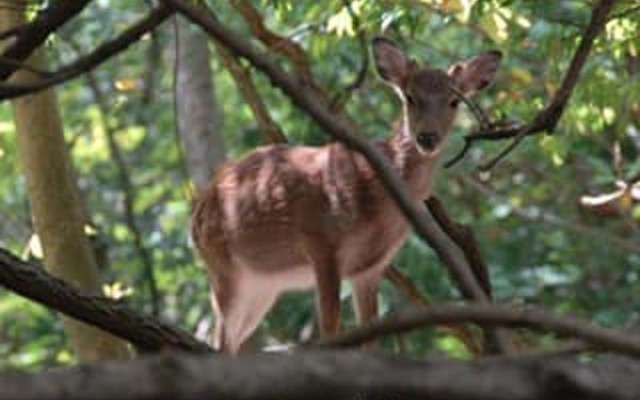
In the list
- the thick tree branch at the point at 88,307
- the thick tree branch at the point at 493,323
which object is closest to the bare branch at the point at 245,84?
the thick tree branch at the point at 88,307

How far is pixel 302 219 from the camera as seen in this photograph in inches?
316

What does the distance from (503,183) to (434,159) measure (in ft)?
21.6

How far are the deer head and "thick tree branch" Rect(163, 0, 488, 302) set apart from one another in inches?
154

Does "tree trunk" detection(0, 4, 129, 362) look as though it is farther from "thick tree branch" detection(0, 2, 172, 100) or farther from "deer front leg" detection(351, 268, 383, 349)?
"thick tree branch" detection(0, 2, 172, 100)

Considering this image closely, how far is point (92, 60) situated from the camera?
404 centimetres

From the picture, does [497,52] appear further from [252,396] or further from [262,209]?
[252,396]

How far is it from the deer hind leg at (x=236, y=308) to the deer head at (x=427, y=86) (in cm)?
122

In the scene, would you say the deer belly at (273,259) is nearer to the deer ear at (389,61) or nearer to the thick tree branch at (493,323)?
the deer ear at (389,61)

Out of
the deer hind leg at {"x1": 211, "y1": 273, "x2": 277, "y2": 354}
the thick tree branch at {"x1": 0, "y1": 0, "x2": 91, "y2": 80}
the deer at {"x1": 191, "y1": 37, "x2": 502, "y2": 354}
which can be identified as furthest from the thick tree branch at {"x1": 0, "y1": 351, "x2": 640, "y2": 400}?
the deer hind leg at {"x1": 211, "y1": 273, "x2": 277, "y2": 354}

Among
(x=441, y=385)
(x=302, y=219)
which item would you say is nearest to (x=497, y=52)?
(x=302, y=219)

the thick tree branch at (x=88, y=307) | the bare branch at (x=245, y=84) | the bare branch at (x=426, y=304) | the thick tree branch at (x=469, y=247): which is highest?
the bare branch at (x=245, y=84)

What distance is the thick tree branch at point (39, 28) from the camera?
14.7 feet

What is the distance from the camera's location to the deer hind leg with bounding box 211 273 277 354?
8445 millimetres

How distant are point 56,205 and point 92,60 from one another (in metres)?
3.58
